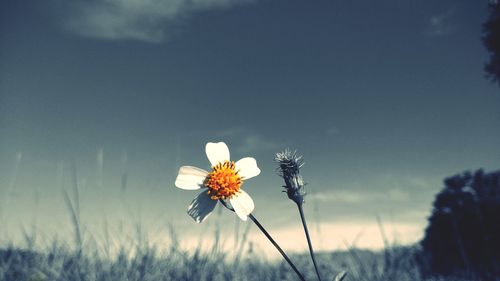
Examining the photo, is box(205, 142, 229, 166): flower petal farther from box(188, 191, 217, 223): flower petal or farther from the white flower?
box(188, 191, 217, 223): flower petal

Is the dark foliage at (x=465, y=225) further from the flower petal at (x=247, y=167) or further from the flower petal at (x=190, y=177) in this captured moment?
the flower petal at (x=190, y=177)

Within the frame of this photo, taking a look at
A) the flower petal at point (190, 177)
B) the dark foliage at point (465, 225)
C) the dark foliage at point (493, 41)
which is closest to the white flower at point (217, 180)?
the flower petal at point (190, 177)

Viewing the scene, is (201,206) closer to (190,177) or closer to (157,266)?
(190,177)

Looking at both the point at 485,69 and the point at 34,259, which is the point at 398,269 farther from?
the point at 485,69

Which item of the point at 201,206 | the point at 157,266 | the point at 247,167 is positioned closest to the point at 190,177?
the point at 201,206

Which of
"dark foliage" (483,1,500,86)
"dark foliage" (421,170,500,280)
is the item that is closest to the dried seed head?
"dark foliage" (421,170,500,280)

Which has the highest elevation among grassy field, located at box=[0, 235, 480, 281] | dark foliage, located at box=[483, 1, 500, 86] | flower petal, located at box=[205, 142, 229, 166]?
dark foliage, located at box=[483, 1, 500, 86]

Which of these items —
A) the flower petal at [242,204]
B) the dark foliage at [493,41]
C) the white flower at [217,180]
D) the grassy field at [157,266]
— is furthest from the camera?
the dark foliage at [493,41]
